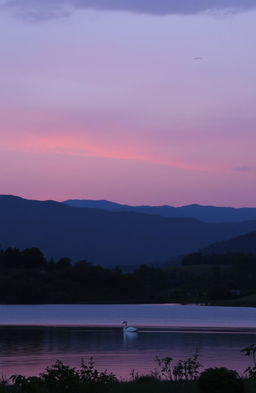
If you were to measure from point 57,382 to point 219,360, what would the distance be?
75.5 ft

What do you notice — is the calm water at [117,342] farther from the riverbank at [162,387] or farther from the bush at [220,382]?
the bush at [220,382]

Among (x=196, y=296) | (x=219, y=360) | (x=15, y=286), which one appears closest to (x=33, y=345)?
(x=219, y=360)

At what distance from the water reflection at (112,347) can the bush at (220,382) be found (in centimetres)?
1400

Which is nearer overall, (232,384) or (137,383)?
(232,384)

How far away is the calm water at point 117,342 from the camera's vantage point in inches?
1626

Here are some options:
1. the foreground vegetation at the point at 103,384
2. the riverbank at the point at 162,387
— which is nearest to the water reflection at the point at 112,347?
the riverbank at the point at 162,387

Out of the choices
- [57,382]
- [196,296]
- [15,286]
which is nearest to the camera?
[57,382]

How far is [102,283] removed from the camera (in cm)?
14125

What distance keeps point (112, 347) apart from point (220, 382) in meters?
30.9

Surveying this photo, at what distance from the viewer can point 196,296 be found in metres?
143

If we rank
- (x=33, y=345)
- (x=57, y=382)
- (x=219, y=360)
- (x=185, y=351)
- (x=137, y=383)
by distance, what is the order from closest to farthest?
(x=57, y=382), (x=137, y=383), (x=219, y=360), (x=185, y=351), (x=33, y=345)

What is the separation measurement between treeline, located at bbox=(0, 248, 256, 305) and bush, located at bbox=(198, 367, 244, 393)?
111717mm

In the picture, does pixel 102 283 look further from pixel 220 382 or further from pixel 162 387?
pixel 220 382

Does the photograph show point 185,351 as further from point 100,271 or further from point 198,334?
point 100,271
